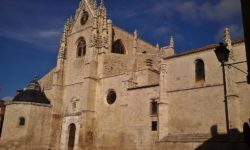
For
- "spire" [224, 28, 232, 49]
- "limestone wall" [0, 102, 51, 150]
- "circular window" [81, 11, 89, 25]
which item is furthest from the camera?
"circular window" [81, 11, 89, 25]

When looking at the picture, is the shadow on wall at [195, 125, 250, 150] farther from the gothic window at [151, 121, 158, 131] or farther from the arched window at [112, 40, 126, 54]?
the arched window at [112, 40, 126, 54]

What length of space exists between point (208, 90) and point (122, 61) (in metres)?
11.9

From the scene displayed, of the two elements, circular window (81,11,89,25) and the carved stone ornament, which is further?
circular window (81,11,89,25)

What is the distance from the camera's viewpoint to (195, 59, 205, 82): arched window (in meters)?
19.9

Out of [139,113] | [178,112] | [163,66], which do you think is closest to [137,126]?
[139,113]

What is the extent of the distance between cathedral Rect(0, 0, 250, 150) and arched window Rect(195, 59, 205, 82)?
7 cm

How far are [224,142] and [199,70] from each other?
5746 mm

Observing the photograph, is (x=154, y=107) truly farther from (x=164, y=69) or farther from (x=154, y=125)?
(x=164, y=69)

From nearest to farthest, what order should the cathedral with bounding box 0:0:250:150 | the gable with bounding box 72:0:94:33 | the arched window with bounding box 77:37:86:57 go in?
the cathedral with bounding box 0:0:250:150 < the arched window with bounding box 77:37:86:57 < the gable with bounding box 72:0:94:33

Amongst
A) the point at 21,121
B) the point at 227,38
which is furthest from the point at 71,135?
the point at 227,38

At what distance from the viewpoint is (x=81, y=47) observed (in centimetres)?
3095

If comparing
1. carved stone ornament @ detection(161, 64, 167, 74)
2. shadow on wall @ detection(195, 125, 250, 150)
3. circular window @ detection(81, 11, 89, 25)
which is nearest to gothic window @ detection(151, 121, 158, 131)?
carved stone ornament @ detection(161, 64, 167, 74)

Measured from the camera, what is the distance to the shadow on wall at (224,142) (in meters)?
15.9

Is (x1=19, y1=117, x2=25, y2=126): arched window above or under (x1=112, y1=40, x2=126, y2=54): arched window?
under
